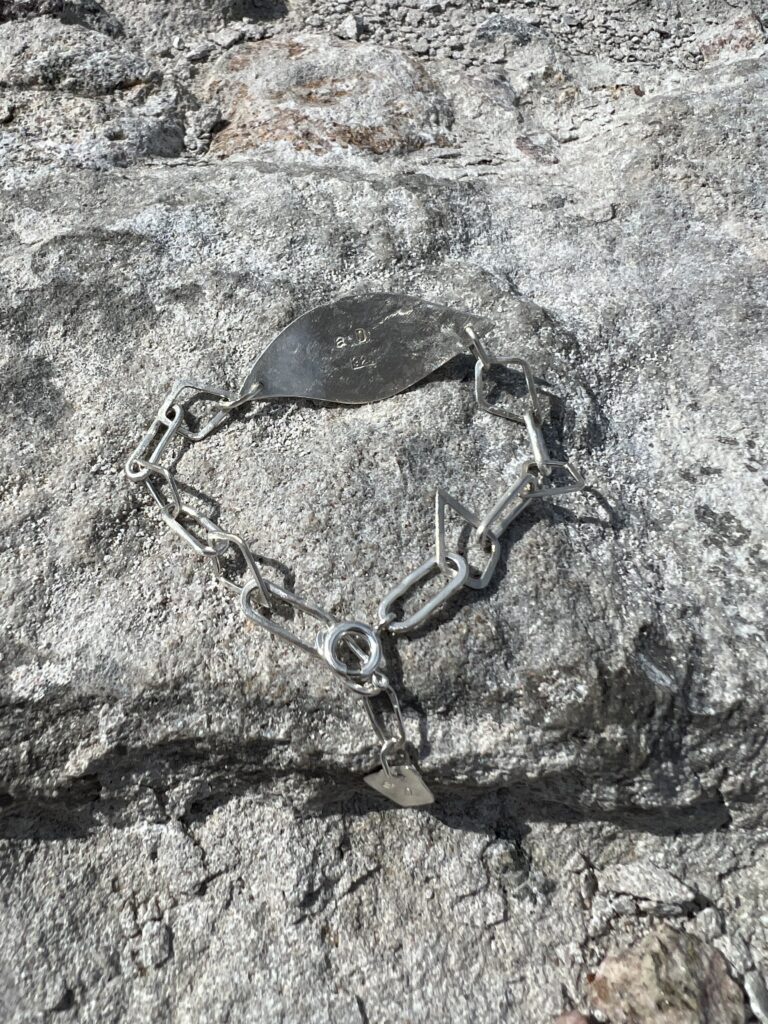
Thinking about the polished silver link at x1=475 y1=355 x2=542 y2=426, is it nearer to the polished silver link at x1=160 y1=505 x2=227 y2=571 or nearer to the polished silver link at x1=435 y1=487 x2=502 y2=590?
the polished silver link at x1=435 y1=487 x2=502 y2=590

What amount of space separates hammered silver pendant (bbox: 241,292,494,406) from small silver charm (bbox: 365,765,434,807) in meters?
0.76

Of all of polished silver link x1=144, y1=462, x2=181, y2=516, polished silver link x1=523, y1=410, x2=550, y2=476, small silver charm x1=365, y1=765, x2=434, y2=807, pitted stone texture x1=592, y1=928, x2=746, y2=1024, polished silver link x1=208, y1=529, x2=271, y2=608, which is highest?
polished silver link x1=144, y1=462, x2=181, y2=516

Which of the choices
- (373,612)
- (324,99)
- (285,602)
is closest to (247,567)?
(285,602)

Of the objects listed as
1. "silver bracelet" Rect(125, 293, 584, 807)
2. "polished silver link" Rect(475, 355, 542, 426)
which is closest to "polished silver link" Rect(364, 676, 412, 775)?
"silver bracelet" Rect(125, 293, 584, 807)

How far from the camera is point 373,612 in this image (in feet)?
4.61

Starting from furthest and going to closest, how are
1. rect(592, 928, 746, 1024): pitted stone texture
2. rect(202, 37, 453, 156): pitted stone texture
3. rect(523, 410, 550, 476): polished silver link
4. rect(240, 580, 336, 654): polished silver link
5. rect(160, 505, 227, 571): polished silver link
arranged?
1. rect(202, 37, 453, 156): pitted stone texture
2. rect(523, 410, 550, 476): polished silver link
3. rect(160, 505, 227, 571): polished silver link
4. rect(240, 580, 336, 654): polished silver link
5. rect(592, 928, 746, 1024): pitted stone texture

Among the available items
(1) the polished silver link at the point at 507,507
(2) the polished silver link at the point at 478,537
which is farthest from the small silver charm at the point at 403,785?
(1) the polished silver link at the point at 507,507

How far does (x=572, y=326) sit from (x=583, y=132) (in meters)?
0.84

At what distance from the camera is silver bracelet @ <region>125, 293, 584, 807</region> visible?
1.35m

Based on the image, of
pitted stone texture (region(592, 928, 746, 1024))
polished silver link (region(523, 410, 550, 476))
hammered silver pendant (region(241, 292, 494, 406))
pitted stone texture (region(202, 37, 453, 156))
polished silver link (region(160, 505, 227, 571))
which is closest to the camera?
pitted stone texture (region(592, 928, 746, 1024))

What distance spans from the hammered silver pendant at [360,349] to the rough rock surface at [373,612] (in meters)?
0.05

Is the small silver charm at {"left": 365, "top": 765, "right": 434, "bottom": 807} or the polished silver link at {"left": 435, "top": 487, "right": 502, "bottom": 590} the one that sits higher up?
the polished silver link at {"left": 435, "top": 487, "right": 502, "bottom": 590}

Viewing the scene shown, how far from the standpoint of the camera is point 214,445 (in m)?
1.65

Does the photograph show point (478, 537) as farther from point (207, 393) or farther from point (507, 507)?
point (207, 393)
